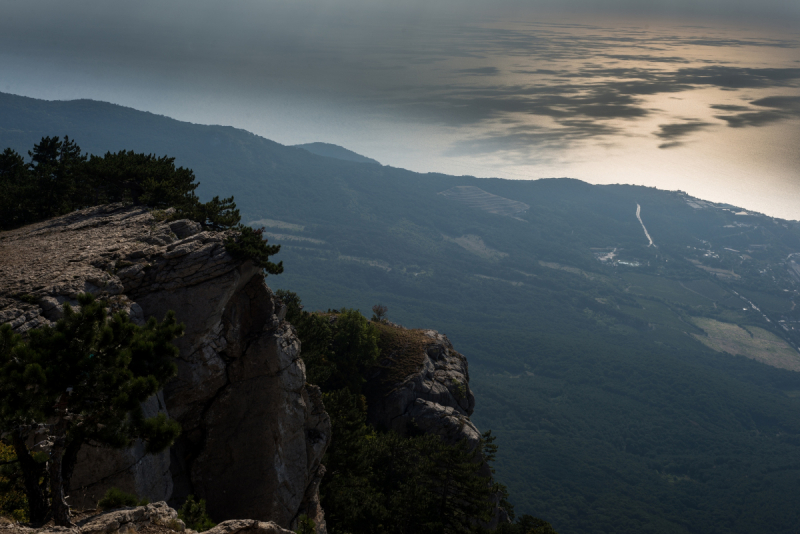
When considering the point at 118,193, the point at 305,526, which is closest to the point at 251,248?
the point at 305,526

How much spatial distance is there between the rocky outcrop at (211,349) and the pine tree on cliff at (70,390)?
8.60m

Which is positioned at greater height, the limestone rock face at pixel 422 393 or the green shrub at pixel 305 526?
the green shrub at pixel 305 526

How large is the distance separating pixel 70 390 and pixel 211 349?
15326 millimetres

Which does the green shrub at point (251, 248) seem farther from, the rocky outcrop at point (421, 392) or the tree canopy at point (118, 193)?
the rocky outcrop at point (421, 392)

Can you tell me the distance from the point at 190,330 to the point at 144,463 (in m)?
8.27

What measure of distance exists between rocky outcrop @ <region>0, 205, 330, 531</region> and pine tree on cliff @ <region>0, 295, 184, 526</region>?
28.2 ft

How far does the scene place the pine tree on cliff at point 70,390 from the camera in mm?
13898

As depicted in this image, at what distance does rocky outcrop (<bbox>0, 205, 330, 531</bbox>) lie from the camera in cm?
2794

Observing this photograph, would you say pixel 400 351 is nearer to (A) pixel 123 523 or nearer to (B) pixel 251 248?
(B) pixel 251 248

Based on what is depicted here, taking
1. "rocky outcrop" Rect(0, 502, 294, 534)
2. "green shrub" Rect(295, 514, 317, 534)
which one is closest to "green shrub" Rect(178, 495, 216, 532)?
"rocky outcrop" Rect(0, 502, 294, 534)

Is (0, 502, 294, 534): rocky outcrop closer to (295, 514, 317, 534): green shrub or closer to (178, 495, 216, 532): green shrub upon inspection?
(178, 495, 216, 532): green shrub

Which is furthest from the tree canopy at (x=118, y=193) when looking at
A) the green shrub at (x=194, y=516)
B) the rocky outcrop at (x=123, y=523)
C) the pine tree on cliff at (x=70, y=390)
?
the rocky outcrop at (x=123, y=523)

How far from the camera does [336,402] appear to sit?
52719 millimetres

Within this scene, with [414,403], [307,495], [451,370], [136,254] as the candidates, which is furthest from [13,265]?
[451,370]
